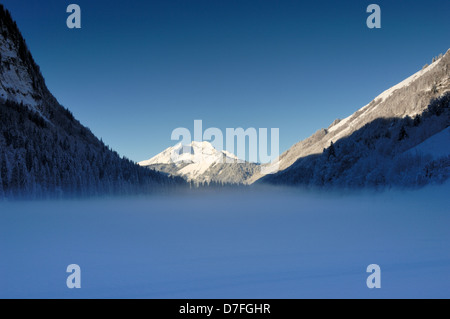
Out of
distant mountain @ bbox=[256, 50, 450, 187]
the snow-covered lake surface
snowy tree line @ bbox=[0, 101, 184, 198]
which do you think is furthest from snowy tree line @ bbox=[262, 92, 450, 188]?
snowy tree line @ bbox=[0, 101, 184, 198]

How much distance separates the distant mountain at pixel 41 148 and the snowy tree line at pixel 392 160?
6027 centimetres

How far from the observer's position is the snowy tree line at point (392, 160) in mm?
Result: 32344

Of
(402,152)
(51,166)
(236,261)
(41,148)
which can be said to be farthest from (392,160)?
(41,148)

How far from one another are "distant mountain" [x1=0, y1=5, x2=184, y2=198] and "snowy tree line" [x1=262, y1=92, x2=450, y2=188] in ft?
198

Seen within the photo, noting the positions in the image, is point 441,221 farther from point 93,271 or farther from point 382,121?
point 382,121

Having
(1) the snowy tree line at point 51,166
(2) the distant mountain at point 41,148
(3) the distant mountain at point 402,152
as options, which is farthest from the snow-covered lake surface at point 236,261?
(2) the distant mountain at point 41,148

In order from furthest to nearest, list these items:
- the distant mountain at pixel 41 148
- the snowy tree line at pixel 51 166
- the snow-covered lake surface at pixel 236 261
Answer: the distant mountain at pixel 41 148
the snowy tree line at pixel 51 166
the snow-covered lake surface at pixel 236 261

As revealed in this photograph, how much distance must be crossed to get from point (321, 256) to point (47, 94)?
120243 mm

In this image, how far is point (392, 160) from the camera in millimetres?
48438

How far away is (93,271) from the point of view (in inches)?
383

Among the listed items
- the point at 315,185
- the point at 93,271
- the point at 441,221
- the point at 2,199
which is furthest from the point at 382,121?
the point at 2,199

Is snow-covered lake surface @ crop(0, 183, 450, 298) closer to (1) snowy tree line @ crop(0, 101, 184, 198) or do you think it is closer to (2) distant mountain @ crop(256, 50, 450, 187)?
(2) distant mountain @ crop(256, 50, 450, 187)

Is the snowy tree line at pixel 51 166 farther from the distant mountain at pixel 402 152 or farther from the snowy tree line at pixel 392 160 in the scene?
the distant mountain at pixel 402 152

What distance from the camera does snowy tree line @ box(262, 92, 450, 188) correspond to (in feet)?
106
